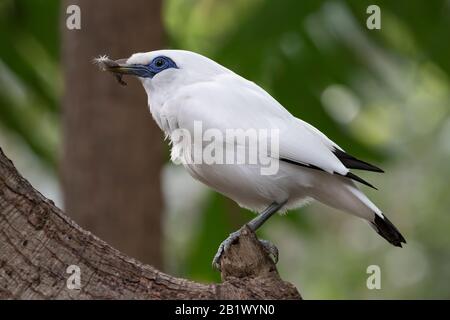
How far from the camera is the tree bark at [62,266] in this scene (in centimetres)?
360

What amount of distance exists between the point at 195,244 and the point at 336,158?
4.40 meters

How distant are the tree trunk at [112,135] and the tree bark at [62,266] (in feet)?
9.74

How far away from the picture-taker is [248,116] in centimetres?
416

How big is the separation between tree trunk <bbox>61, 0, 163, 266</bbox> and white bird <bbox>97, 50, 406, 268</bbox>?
2285 mm

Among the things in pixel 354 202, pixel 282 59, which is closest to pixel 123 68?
pixel 354 202

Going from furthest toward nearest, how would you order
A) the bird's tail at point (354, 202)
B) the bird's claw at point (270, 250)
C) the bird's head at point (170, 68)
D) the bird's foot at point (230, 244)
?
the bird's head at point (170, 68) < the bird's tail at point (354, 202) < the bird's claw at point (270, 250) < the bird's foot at point (230, 244)

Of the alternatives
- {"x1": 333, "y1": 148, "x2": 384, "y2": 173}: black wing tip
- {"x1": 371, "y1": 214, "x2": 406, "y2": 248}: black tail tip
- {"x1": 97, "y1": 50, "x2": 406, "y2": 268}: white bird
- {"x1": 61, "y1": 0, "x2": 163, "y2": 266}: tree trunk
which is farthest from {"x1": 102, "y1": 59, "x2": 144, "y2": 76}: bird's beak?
{"x1": 61, "y1": 0, "x2": 163, "y2": 266}: tree trunk

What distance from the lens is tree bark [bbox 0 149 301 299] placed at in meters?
3.60

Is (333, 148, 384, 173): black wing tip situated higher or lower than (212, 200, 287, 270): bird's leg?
higher

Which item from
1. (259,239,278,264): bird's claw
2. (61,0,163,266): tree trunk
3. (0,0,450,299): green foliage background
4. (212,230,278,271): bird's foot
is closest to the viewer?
(212,230,278,271): bird's foot

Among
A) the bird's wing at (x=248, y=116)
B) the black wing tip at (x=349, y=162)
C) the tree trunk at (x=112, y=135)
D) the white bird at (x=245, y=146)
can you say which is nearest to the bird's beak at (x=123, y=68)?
the white bird at (x=245, y=146)

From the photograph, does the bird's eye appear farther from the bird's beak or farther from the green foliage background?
the green foliage background

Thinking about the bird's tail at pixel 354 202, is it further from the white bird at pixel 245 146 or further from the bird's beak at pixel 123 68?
the bird's beak at pixel 123 68
